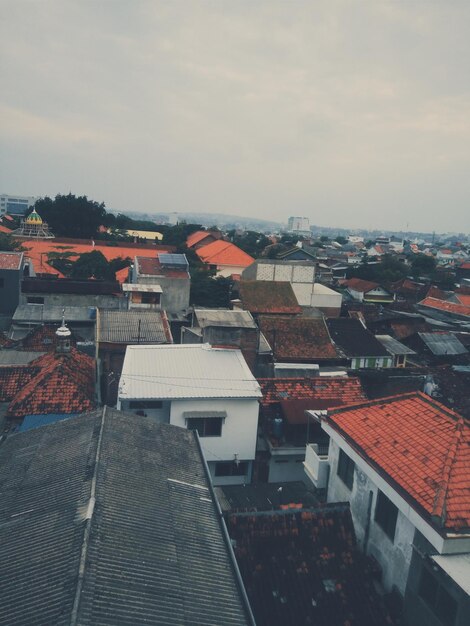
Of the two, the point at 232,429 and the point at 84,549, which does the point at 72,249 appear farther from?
the point at 84,549

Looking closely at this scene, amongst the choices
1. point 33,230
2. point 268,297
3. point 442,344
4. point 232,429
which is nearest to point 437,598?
point 232,429

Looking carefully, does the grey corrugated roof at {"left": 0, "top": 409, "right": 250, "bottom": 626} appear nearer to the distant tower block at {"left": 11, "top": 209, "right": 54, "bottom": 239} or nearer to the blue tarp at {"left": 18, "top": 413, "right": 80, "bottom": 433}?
the blue tarp at {"left": 18, "top": 413, "right": 80, "bottom": 433}

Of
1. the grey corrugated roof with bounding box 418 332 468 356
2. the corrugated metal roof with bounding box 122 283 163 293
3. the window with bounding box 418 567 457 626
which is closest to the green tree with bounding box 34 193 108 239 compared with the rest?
the corrugated metal roof with bounding box 122 283 163 293

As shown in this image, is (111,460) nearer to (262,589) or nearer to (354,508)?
(262,589)

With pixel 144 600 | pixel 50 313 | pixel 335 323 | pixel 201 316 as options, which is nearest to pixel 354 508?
pixel 144 600

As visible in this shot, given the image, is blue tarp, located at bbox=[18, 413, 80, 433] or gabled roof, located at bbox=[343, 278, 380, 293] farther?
gabled roof, located at bbox=[343, 278, 380, 293]
